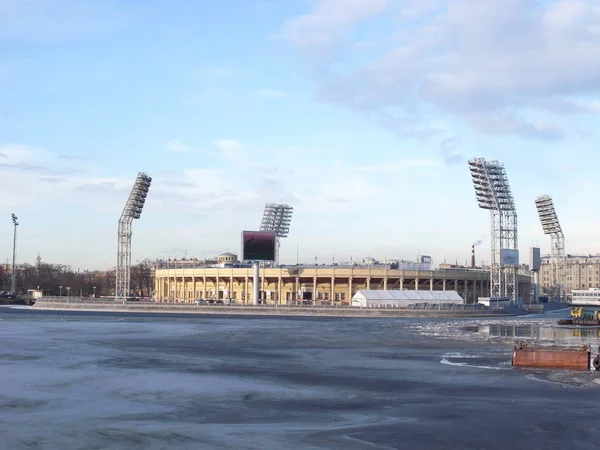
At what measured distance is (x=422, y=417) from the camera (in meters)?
26.2

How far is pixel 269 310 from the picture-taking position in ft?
430

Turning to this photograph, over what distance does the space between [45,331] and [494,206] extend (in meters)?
99.0

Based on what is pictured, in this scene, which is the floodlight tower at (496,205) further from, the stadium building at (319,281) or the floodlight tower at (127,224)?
the floodlight tower at (127,224)

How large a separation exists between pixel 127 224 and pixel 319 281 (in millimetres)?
39115

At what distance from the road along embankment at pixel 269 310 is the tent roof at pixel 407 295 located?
621 cm

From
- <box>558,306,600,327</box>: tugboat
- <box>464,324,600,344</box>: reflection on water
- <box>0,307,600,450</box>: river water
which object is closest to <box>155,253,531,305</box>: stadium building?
<box>558,306,600,327</box>: tugboat

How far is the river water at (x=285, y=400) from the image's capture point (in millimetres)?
22500

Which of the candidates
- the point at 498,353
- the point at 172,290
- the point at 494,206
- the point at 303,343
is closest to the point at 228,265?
the point at 172,290

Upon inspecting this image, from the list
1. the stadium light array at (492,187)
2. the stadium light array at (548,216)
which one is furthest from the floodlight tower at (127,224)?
the stadium light array at (548,216)

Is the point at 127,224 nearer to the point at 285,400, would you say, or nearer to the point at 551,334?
the point at 551,334

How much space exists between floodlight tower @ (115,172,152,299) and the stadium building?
1926 centimetres

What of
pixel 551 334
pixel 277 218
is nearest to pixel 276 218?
pixel 277 218

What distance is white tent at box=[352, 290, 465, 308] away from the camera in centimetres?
13438

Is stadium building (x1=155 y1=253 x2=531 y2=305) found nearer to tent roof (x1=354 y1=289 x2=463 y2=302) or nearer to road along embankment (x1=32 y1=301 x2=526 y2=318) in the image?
tent roof (x1=354 y1=289 x2=463 y2=302)
